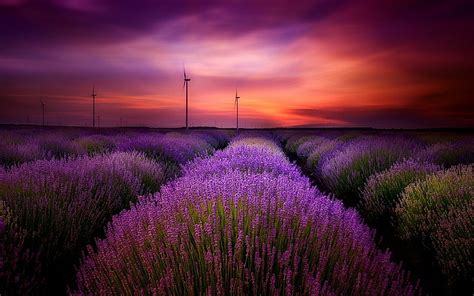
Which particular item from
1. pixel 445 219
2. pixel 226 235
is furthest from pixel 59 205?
pixel 445 219

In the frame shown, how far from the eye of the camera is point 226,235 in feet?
9.54

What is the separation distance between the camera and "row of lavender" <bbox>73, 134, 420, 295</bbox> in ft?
7.75

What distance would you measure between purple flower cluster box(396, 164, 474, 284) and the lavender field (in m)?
0.02

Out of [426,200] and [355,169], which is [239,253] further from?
[355,169]

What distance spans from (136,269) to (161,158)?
849 centimetres

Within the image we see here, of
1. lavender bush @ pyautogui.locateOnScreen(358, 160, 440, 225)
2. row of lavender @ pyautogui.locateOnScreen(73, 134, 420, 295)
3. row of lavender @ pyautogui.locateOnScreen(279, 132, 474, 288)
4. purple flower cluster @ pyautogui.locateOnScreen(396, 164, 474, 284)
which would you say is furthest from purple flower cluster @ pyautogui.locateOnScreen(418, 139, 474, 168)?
row of lavender @ pyautogui.locateOnScreen(73, 134, 420, 295)

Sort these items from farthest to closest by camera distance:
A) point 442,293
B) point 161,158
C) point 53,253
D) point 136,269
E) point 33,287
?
point 161,158 → point 442,293 → point 53,253 → point 33,287 → point 136,269

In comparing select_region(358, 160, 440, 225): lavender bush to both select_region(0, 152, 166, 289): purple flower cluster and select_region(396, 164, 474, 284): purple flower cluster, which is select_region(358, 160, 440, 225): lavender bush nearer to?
select_region(396, 164, 474, 284): purple flower cluster

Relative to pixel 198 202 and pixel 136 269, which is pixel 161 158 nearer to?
pixel 198 202

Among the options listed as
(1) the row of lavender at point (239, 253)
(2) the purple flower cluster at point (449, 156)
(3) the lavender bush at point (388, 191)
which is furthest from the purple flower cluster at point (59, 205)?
(2) the purple flower cluster at point (449, 156)

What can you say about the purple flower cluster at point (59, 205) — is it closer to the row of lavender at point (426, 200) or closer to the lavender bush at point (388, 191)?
the row of lavender at point (426, 200)

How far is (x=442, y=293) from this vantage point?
15.2 ft

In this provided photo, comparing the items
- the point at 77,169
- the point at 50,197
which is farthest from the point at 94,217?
the point at 77,169

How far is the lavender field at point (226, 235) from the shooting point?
2482mm
